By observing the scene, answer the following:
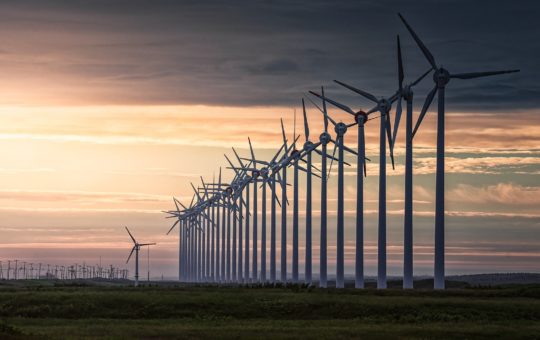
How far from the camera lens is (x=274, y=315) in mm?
93312

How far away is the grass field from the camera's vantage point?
75.4 m

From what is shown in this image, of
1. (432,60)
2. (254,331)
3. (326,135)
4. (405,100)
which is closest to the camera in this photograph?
(254,331)

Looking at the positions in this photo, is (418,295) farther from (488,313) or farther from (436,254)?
(488,313)

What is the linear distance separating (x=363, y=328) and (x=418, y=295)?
30925mm

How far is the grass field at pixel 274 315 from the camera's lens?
75.4 m

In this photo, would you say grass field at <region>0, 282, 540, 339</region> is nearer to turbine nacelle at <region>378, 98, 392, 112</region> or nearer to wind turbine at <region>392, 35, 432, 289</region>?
wind turbine at <region>392, 35, 432, 289</region>

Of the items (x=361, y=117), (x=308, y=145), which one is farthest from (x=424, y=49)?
(x=308, y=145)

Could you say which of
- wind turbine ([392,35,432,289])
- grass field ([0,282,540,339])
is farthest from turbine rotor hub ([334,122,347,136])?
grass field ([0,282,540,339])

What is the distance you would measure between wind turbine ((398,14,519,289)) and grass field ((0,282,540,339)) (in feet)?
17.7

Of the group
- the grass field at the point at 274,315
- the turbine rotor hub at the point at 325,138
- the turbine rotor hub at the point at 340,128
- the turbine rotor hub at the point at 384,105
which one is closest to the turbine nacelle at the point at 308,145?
the turbine rotor hub at the point at 325,138

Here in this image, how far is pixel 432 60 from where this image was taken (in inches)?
4850

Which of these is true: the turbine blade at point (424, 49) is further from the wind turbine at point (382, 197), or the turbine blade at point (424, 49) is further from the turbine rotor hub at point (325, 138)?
the turbine rotor hub at point (325, 138)

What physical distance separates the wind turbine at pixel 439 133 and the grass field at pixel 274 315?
538 cm

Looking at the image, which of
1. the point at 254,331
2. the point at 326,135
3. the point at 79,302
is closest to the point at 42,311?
the point at 79,302
